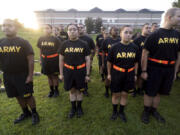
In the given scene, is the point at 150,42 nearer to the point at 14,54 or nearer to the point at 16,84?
the point at 14,54

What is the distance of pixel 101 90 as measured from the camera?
4695mm

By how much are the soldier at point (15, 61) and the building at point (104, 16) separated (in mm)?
57141

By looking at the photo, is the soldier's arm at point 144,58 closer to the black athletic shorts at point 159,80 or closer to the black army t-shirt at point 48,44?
the black athletic shorts at point 159,80

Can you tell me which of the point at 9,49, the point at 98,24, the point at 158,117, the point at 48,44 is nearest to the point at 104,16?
the point at 98,24

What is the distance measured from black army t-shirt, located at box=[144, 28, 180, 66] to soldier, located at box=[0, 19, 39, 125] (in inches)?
105

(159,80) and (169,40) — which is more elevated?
(169,40)

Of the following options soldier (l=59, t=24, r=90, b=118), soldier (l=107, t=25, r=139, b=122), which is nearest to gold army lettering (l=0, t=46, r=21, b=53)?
soldier (l=59, t=24, r=90, b=118)

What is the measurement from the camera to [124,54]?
251 cm

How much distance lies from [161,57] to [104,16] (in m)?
59.4

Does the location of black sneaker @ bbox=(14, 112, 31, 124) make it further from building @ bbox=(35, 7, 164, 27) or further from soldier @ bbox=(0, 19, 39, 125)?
building @ bbox=(35, 7, 164, 27)

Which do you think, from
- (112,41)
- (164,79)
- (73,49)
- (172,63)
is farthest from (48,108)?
(172,63)

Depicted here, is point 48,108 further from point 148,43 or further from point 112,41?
point 148,43

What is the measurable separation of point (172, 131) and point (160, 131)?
11.2 inches

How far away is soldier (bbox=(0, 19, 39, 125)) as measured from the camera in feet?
7.79
